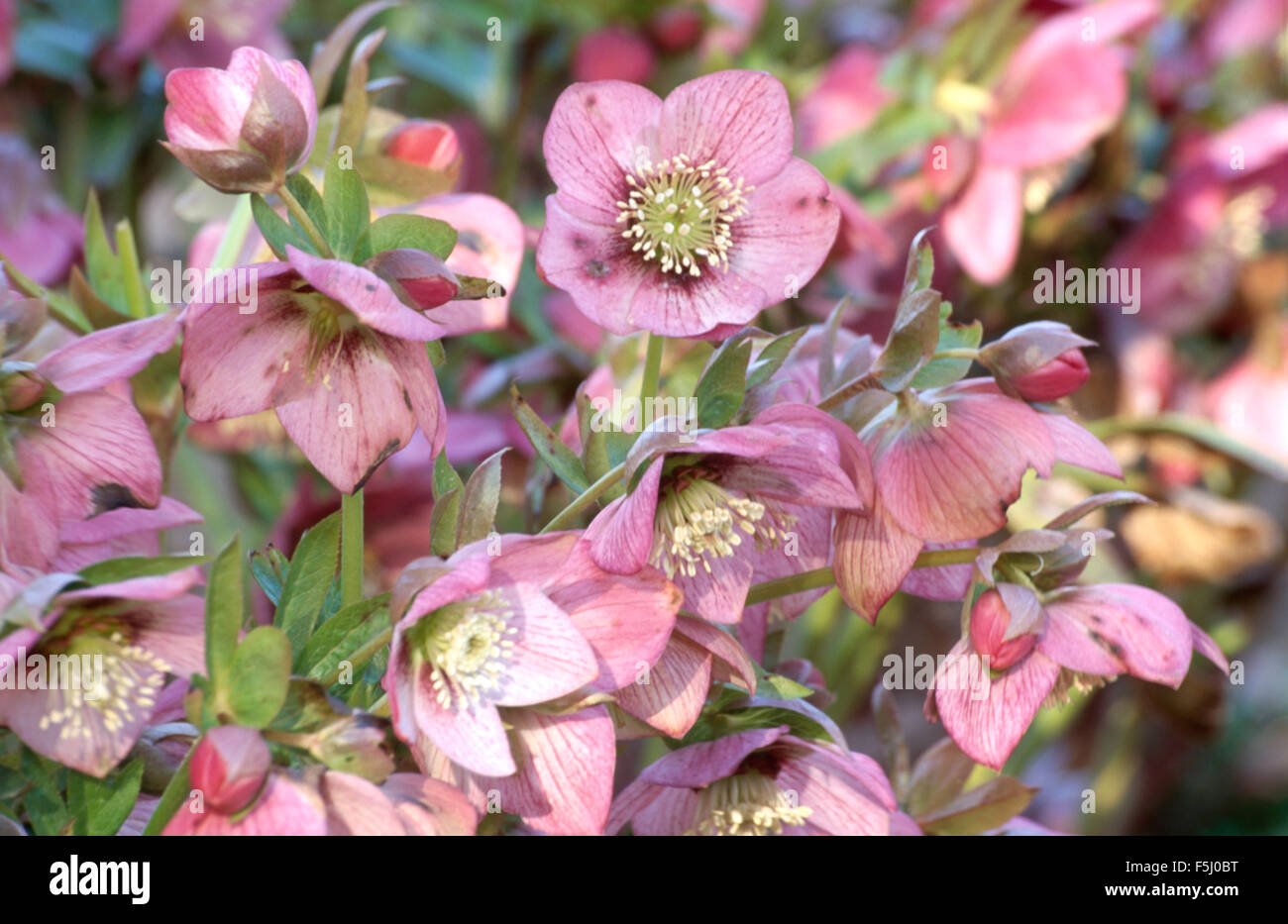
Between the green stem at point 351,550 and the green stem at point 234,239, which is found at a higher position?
the green stem at point 234,239

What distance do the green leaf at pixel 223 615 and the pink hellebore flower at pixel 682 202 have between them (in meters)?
0.12

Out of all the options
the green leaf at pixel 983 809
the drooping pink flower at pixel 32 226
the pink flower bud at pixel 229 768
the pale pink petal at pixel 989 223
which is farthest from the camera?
the pale pink petal at pixel 989 223

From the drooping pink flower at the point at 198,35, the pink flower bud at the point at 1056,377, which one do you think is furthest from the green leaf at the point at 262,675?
the drooping pink flower at the point at 198,35

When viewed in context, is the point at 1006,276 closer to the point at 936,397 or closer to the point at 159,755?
the point at 936,397

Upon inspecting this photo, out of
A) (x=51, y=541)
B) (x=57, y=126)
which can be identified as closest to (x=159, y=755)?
(x=51, y=541)

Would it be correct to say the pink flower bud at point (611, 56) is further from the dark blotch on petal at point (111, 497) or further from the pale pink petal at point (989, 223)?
the dark blotch on petal at point (111, 497)

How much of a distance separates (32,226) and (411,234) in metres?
0.35

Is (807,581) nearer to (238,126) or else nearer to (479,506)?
(479,506)

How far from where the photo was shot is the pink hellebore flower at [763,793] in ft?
1.18

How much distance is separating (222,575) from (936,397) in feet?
0.67

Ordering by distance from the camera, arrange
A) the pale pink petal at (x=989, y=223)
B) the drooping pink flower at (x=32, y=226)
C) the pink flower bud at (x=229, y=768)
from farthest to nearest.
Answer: the pale pink petal at (x=989, y=223), the drooping pink flower at (x=32, y=226), the pink flower bud at (x=229, y=768)

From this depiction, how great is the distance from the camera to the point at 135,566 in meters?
0.33

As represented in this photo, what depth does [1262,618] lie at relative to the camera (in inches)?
43.4

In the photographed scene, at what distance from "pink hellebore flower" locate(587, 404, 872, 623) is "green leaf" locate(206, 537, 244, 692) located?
9 centimetres
